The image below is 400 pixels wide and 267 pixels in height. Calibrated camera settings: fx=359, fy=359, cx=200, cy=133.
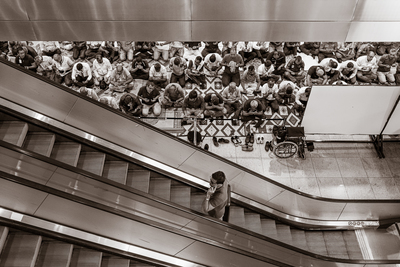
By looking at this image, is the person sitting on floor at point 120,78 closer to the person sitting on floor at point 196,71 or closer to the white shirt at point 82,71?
the white shirt at point 82,71

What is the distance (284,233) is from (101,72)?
606 centimetres

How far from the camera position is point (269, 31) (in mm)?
6746

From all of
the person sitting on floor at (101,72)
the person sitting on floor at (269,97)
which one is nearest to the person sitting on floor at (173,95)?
the person sitting on floor at (101,72)

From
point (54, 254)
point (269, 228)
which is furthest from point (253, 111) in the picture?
point (54, 254)

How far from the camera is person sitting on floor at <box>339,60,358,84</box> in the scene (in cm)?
964

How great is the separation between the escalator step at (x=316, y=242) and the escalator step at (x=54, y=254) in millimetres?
4710

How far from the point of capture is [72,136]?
17.0ft

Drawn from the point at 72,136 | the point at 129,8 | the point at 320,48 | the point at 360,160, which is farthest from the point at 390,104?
the point at 72,136

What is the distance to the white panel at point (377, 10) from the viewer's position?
632 cm

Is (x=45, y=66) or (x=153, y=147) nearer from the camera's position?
(x=153, y=147)

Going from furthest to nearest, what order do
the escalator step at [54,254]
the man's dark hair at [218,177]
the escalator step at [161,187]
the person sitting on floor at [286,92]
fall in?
the person sitting on floor at [286,92] → the escalator step at [161,187] → the man's dark hair at [218,177] → the escalator step at [54,254]

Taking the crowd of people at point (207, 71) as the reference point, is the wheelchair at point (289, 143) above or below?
below

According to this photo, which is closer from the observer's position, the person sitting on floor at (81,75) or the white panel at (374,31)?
the white panel at (374,31)

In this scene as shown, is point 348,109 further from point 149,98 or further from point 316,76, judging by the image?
point 149,98
